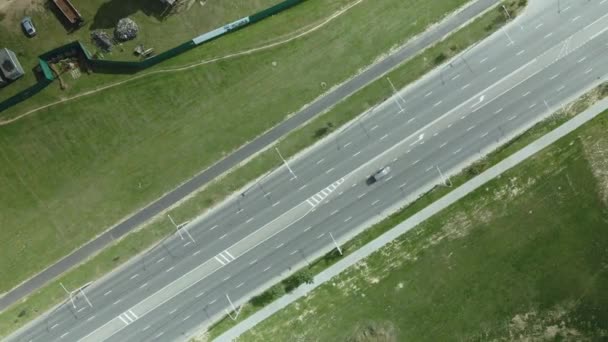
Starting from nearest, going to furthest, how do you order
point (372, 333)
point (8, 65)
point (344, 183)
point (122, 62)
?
point (8, 65)
point (372, 333)
point (122, 62)
point (344, 183)

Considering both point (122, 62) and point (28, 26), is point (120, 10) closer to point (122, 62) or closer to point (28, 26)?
point (122, 62)

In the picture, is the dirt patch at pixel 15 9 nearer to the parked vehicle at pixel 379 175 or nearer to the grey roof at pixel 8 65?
the grey roof at pixel 8 65

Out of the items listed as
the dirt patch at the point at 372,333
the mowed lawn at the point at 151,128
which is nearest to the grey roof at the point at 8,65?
the mowed lawn at the point at 151,128

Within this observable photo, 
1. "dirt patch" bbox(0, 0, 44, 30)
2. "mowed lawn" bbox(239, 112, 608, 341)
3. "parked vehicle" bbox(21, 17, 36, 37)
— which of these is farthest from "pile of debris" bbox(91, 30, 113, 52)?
"mowed lawn" bbox(239, 112, 608, 341)

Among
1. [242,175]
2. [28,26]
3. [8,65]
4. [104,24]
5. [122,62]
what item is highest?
[28,26]

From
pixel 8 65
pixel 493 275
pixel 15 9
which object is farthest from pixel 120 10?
pixel 493 275

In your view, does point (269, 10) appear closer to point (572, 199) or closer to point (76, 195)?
point (76, 195)
